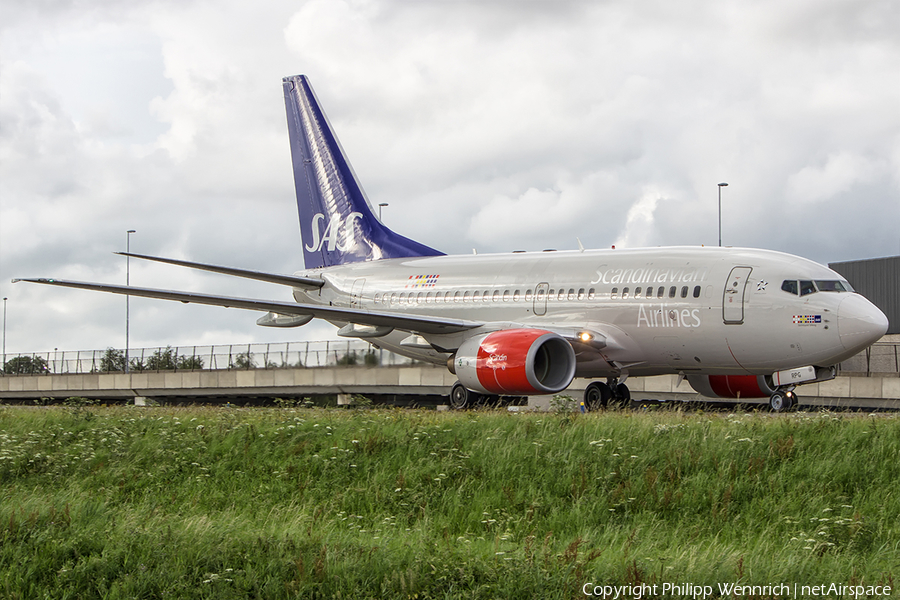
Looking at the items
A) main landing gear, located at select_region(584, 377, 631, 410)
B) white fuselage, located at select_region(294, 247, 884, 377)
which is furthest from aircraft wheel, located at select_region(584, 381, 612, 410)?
white fuselage, located at select_region(294, 247, 884, 377)

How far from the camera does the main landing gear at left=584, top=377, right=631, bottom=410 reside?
22.3 metres

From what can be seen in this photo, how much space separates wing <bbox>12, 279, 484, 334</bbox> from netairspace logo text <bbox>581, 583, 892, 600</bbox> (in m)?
13.8

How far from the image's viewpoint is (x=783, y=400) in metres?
19.5

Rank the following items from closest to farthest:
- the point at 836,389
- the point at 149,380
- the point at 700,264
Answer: the point at 700,264
the point at 836,389
the point at 149,380

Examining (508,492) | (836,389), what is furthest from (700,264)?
(508,492)

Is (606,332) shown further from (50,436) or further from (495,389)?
(50,436)

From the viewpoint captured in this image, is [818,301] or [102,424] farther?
[818,301]

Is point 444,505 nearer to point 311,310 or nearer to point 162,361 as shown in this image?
point 311,310

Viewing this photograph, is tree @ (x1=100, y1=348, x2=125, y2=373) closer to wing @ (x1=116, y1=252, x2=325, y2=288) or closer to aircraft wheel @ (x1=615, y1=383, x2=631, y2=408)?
wing @ (x1=116, y1=252, x2=325, y2=288)

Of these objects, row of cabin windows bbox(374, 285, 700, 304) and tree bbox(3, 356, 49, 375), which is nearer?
row of cabin windows bbox(374, 285, 700, 304)

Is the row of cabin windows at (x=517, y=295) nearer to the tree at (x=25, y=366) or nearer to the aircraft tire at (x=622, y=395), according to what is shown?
the aircraft tire at (x=622, y=395)

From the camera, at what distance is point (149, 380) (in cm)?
4225

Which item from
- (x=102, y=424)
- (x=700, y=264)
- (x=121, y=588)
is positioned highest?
(x=700, y=264)

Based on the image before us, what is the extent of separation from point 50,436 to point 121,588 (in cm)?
757
